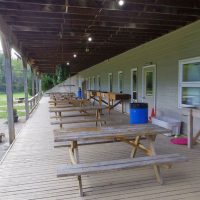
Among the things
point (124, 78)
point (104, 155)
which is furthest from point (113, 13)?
point (124, 78)

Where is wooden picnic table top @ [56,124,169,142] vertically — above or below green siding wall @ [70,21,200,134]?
below

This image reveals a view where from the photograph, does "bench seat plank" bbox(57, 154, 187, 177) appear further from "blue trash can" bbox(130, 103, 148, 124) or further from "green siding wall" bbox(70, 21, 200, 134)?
"blue trash can" bbox(130, 103, 148, 124)

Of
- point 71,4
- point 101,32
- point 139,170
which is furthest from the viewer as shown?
point 101,32

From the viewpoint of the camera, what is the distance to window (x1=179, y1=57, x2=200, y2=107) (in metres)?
4.93

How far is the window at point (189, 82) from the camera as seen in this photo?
493 cm

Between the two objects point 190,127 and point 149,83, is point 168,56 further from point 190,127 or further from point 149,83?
point 190,127

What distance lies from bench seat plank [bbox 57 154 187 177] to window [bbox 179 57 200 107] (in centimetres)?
272

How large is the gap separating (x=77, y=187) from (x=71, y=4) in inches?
118

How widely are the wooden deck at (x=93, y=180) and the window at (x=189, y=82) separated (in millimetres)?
1404

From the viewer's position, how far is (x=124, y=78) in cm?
949

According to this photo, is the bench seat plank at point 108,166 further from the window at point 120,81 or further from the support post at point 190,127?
the window at point 120,81

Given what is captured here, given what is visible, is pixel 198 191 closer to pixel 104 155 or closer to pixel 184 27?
pixel 104 155

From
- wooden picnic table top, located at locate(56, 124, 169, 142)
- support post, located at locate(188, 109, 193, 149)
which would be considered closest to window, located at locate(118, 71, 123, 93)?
support post, located at locate(188, 109, 193, 149)

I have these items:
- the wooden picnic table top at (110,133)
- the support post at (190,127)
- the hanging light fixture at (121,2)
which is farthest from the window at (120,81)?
the wooden picnic table top at (110,133)
